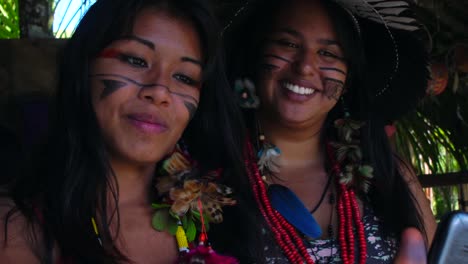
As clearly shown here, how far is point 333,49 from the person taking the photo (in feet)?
7.62

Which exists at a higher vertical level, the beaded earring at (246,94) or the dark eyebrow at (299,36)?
the dark eyebrow at (299,36)

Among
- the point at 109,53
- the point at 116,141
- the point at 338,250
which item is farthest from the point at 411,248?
the point at 109,53

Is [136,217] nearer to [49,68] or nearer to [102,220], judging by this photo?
[102,220]

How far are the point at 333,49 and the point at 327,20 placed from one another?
0.11 meters

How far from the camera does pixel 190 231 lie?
189 centimetres

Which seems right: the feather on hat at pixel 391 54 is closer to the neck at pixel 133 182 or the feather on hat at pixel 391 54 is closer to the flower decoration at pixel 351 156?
the flower decoration at pixel 351 156

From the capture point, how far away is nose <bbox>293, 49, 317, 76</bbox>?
2.25 metres

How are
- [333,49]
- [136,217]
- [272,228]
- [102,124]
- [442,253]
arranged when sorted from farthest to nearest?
1. [333,49]
2. [272,228]
3. [136,217]
4. [102,124]
5. [442,253]

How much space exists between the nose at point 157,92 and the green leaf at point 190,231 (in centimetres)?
36

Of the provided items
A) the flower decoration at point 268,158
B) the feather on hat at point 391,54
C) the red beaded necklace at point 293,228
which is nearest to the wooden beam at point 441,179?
the feather on hat at point 391,54

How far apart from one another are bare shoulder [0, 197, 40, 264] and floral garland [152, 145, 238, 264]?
0.38 metres

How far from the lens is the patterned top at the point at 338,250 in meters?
2.14

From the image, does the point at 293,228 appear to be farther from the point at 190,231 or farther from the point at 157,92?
the point at 157,92

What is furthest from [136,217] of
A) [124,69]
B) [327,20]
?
[327,20]
